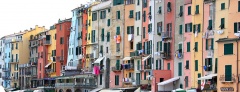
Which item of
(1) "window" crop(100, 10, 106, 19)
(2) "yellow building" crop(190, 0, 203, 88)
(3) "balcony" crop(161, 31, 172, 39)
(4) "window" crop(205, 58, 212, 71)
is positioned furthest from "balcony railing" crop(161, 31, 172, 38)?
(1) "window" crop(100, 10, 106, 19)

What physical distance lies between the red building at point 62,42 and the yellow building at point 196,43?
3726 cm

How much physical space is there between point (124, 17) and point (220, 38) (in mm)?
23903

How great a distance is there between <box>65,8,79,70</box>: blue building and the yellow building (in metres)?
31.8

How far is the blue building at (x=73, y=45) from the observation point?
86.4 metres

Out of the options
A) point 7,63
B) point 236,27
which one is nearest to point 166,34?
point 236,27

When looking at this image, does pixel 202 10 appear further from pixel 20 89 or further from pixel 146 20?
pixel 20 89

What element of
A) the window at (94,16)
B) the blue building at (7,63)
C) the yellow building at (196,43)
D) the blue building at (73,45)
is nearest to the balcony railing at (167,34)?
the yellow building at (196,43)

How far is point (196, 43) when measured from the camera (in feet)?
186

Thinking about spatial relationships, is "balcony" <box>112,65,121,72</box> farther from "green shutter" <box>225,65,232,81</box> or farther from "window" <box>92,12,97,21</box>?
"green shutter" <box>225,65,232,81</box>

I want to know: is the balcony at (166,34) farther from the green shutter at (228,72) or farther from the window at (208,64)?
the green shutter at (228,72)

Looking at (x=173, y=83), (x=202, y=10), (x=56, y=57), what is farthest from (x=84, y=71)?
(x=202, y=10)

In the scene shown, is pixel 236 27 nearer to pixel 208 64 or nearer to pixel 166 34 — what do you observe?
pixel 208 64

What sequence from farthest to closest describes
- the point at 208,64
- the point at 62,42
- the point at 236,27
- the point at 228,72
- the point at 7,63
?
the point at 7,63 < the point at 62,42 < the point at 208,64 < the point at 236,27 < the point at 228,72

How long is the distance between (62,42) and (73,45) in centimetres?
527
